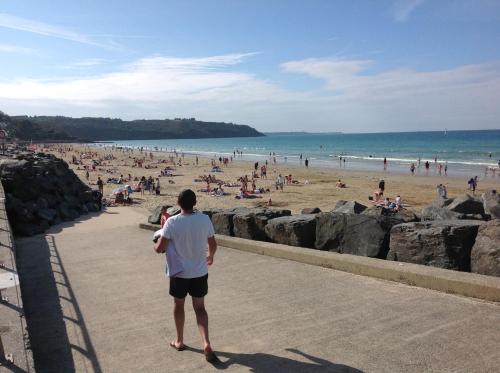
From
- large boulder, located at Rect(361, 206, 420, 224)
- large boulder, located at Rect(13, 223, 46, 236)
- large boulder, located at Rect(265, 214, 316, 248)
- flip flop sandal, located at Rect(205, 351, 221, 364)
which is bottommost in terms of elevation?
large boulder, located at Rect(13, 223, 46, 236)

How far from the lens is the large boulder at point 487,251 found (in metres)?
5.19

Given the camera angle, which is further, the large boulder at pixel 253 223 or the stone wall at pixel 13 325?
the large boulder at pixel 253 223

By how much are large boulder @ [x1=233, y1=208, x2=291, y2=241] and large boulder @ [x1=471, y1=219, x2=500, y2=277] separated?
3723 millimetres

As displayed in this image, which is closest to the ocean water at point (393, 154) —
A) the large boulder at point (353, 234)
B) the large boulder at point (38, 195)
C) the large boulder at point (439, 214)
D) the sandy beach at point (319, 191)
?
the sandy beach at point (319, 191)

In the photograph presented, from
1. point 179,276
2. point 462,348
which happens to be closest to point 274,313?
point 179,276

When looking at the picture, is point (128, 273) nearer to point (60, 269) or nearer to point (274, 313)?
point (60, 269)

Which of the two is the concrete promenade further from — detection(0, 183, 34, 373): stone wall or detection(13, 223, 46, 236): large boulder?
detection(13, 223, 46, 236): large boulder

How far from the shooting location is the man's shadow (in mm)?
3674

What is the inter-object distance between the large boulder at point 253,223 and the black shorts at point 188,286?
4354 millimetres

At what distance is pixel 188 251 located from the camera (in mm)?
3965

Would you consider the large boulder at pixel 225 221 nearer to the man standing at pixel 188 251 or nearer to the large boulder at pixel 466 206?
the large boulder at pixel 466 206

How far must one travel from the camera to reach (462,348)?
152 inches


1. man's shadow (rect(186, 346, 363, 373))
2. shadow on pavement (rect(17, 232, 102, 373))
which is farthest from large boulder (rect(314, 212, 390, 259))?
shadow on pavement (rect(17, 232, 102, 373))

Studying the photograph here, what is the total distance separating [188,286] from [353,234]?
3.43 metres
